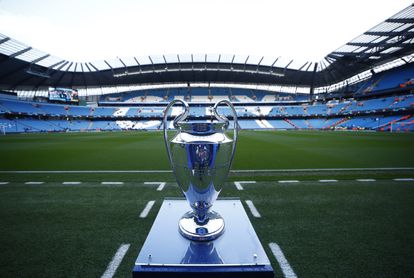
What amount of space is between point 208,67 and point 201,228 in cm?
4757

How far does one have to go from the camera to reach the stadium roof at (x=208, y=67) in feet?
88.1

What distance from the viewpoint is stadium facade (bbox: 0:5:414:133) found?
3192 centimetres

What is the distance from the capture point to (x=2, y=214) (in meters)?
2.63

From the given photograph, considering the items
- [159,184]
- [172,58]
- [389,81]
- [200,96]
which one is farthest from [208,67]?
[159,184]

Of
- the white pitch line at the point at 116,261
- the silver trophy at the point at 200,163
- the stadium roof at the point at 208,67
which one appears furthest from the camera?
the stadium roof at the point at 208,67

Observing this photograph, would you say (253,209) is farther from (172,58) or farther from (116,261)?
(172,58)

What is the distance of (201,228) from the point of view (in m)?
1.34

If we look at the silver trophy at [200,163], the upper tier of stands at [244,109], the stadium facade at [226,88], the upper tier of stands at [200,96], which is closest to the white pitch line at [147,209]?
the silver trophy at [200,163]

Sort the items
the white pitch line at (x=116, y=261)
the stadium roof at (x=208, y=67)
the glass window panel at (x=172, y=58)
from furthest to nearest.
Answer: the glass window panel at (x=172, y=58) → the stadium roof at (x=208, y=67) → the white pitch line at (x=116, y=261)

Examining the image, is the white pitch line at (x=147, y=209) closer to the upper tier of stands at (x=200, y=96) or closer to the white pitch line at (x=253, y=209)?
the white pitch line at (x=253, y=209)

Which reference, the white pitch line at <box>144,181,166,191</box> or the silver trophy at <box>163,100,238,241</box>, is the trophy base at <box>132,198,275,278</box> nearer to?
the silver trophy at <box>163,100,238,241</box>

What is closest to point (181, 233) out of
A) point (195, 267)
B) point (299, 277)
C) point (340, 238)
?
point (195, 267)

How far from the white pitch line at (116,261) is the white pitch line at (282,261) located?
136cm

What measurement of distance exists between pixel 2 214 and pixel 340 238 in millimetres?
4233
